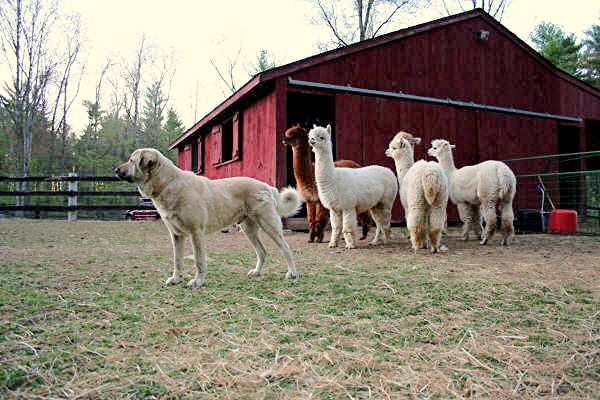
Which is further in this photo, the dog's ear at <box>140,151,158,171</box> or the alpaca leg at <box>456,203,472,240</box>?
the alpaca leg at <box>456,203,472,240</box>

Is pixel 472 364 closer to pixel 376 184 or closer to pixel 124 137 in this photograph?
pixel 376 184

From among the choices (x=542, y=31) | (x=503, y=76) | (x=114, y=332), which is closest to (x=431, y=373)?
(x=114, y=332)

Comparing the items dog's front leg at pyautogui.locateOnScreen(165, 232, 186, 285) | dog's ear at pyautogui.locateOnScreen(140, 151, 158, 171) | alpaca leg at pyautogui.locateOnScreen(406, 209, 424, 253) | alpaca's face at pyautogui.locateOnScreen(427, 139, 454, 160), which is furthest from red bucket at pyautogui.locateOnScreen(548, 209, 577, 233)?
dog's ear at pyautogui.locateOnScreen(140, 151, 158, 171)

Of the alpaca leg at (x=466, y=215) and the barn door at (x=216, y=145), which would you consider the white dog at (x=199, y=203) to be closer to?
the alpaca leg at (x=466, y=215)

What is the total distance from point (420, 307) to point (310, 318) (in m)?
0.87

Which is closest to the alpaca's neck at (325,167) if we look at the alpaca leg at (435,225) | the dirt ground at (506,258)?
the dirt ground at (506,258)

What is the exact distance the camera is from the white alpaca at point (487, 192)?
6730 millimetres

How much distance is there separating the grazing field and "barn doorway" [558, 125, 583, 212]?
11.7 meters

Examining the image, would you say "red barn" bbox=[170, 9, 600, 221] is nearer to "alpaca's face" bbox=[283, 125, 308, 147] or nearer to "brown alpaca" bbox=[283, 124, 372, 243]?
"brown alpaca" bbox=[283, 124, 372, 243]

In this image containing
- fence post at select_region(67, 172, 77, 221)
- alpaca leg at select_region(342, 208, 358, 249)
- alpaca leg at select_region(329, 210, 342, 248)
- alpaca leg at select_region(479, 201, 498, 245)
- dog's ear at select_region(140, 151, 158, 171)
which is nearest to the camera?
dog's ear at select_region(140, 151, 158, 171)

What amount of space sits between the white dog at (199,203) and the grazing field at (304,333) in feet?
1.30

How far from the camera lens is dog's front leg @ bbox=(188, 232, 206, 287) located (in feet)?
11.9

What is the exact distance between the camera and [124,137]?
31484 mm

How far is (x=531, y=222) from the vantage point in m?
9.73
